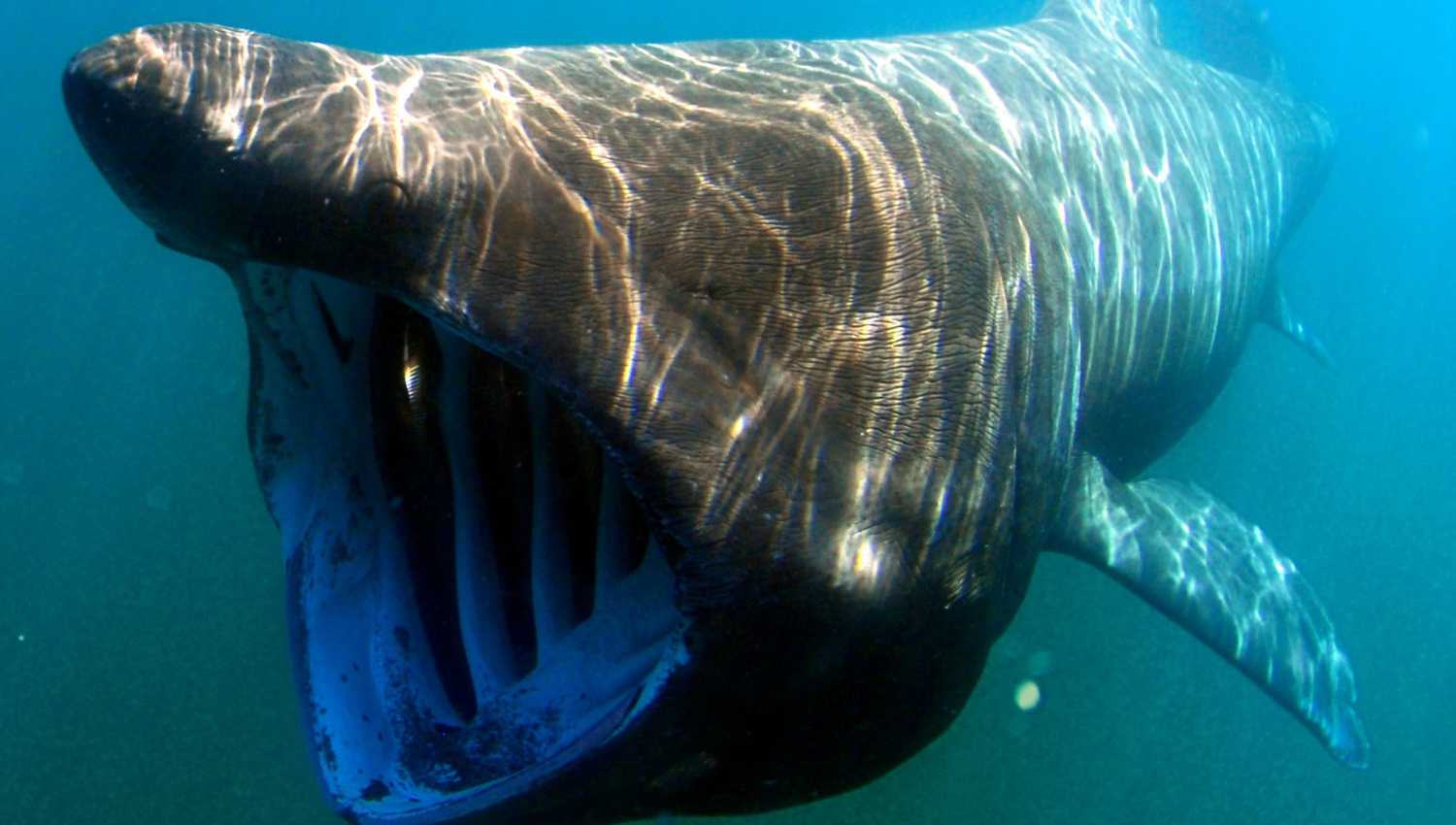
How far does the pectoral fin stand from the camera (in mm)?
4598

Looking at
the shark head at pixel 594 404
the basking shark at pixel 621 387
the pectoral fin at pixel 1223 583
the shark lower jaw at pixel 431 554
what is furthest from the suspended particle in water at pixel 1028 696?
the shark lower jaw at pixel 431 554

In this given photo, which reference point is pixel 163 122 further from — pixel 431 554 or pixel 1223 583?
pixel 1223 583

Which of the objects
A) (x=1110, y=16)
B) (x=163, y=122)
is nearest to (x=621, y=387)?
(x=163, y=122)

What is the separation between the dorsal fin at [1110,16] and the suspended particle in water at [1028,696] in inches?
250

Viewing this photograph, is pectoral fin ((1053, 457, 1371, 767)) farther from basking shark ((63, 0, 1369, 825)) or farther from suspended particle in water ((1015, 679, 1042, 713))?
suspended particle in water ((1015, 679, 1042, 713))

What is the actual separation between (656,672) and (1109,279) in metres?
2.97

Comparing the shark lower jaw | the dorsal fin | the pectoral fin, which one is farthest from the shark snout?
the dorsal fin

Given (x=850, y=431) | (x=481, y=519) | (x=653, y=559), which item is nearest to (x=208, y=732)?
(x=481, y=519)

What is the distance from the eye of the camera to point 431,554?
3104 millimetres

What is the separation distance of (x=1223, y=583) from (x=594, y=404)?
167 inches

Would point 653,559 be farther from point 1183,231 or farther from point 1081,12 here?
point 1081,12

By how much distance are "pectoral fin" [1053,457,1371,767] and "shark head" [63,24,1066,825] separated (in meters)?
1.46

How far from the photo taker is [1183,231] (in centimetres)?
545

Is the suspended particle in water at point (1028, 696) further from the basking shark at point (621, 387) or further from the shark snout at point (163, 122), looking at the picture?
the shark snout at point (163, 122)
